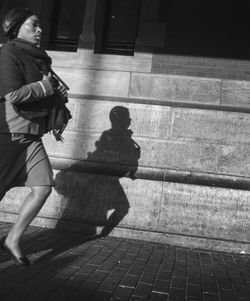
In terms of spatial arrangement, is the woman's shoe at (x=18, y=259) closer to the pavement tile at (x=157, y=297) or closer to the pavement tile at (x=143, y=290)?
the pavement tile at (x=143, y=290)

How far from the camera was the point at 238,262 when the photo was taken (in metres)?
4.46

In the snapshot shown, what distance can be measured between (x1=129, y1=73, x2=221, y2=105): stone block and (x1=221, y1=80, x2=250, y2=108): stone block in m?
0.08

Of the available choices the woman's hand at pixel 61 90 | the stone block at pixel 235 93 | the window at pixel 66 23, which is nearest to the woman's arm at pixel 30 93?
the woman's hand at pixel 61 90

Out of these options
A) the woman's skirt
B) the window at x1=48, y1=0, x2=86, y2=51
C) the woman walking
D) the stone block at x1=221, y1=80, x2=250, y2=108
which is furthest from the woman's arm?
the window at x1=48, y1=0, x2=86, y2=51

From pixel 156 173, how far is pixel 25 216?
7.18ft

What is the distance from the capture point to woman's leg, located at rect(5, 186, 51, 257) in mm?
3447

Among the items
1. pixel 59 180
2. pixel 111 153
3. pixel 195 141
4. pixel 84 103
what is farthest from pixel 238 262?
pixel 84 103

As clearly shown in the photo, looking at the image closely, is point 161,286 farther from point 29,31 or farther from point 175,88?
point 175,88

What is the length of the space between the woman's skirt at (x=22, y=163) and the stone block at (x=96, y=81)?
2161 mm

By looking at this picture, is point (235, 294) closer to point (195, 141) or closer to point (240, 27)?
point (195, 141)

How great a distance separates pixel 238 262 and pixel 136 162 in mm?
1747

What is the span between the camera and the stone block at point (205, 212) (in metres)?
4.99

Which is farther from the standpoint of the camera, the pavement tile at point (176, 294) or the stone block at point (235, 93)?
the stone block at point (235, 93)

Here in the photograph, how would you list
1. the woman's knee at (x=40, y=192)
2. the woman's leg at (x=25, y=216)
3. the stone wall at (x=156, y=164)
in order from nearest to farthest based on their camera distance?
the woman's leg at (x=25, y=216) → the woman's knee at (x=40, y=192) → the stone wall at (x=156, y=164)
